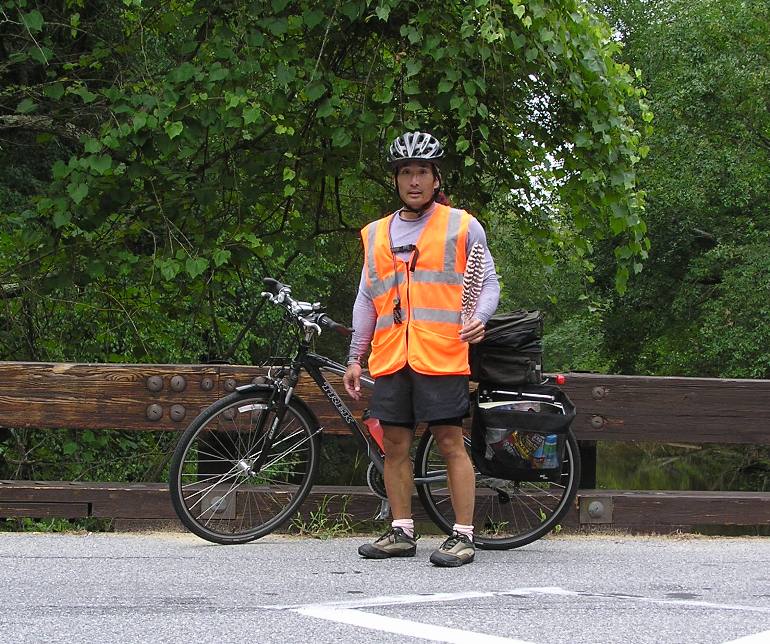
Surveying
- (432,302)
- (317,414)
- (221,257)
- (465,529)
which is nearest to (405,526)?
(465,529)

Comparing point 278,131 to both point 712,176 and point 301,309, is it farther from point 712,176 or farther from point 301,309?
point 712,176

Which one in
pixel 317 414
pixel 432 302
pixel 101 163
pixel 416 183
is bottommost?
pixel 317 414

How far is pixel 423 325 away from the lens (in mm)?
6004

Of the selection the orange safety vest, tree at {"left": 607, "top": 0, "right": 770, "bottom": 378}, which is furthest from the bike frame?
tree at {"left": 607, "top": 0, "right": 770, "bottom": 378}

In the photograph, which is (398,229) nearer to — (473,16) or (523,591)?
(523,591)

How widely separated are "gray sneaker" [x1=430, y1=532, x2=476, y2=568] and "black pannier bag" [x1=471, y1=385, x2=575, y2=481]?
391 millimetres

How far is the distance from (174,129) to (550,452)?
3.53m

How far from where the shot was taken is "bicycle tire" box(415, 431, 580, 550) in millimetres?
6574

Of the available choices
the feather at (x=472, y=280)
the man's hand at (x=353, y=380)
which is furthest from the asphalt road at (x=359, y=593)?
the feather at (x=472, y=280)

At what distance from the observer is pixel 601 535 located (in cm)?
729

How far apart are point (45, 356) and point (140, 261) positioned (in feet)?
8.36

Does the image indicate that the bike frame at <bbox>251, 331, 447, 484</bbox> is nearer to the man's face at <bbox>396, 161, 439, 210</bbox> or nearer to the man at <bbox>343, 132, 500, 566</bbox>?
the man at <bbox>343, 132, 500, 566</bbox>

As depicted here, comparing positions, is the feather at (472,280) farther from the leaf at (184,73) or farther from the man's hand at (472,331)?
the leaf at (184,73)

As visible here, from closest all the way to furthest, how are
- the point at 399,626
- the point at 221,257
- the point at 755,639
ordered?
1. the point at 755,639
2. the point at 399,626
3. the point at 221,257
